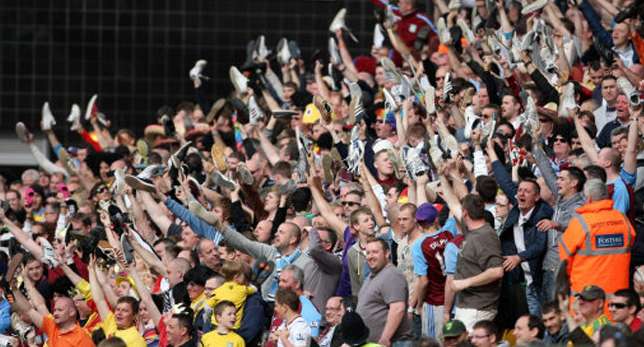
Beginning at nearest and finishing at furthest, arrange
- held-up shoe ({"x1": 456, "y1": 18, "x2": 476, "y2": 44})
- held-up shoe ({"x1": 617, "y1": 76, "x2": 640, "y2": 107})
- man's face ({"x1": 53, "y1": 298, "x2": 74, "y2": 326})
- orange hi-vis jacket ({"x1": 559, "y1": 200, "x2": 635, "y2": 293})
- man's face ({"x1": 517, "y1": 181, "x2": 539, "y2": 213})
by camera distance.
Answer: orange hi-vis jacket ({"x1": 559, "y1": 200, "x2": 635, "y2": 293}) < man's face ({"x1": 517, "y1": 181, "x2": 539, "y2": 213}) < held-up shoe ({"x1": 617, "y1": 76, "x2": 640, "y2": 107}) < man's face ({"x1": 53, "y1": 298, "x2": 74, "y2": 326}) < held-up shoe ({"x1": 456, "y1": 18, "x2": 476, "y2": 44})

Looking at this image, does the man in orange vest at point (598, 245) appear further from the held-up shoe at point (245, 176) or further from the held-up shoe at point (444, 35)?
the held-up shoe at point (444, 35)

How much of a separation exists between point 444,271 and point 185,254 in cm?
258

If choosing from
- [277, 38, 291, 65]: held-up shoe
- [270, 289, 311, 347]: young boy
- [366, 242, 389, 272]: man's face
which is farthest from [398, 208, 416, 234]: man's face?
[277, 38, 291, 65]: held-up shoe

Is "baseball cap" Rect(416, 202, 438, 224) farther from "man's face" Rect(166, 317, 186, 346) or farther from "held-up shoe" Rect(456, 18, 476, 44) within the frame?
"held-up shoe" Rect(456, 18, 476, 44)

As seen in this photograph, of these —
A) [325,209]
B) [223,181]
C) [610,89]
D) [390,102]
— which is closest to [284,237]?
[325,209]

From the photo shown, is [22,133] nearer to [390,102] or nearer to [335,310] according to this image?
[390,102]

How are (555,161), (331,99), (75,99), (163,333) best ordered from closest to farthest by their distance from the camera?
(163,333)
(555,161)
(331,99)
(75,99)

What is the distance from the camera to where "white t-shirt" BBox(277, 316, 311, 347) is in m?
12.1

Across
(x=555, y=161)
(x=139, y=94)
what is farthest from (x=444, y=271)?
(x=139, y=94)

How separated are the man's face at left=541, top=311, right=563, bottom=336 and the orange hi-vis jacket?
1.18 metres

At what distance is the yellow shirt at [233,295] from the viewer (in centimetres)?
1320

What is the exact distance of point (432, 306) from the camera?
42.1 ft

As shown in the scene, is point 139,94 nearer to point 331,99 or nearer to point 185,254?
point 331,99

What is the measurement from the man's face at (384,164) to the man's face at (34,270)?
350 centimetres
